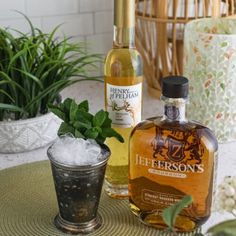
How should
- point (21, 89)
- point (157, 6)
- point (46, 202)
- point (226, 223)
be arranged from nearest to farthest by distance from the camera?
point (226, 223) → point (46, 202) → point (21, 89) → point (157, 6)

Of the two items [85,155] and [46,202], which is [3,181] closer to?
[46,202]

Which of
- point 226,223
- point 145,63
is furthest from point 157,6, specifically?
point 226,223

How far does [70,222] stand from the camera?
0.76 m

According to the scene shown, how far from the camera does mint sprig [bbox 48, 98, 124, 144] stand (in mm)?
740

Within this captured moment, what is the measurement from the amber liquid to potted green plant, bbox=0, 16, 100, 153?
258mm

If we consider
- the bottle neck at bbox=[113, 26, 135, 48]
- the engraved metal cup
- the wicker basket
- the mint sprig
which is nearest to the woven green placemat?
the engraved metal cup

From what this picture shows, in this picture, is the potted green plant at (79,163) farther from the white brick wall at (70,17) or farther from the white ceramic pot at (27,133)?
the white brick wall at (70,17)

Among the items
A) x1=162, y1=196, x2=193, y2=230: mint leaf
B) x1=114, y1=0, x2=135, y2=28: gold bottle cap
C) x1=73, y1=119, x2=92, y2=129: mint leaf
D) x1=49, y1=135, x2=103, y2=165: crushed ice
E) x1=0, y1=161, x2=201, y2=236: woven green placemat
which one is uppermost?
x1=114, y1=0, x2=135, y2=28: gold bottle cap

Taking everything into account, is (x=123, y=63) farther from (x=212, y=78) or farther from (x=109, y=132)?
(x=212, y=78)

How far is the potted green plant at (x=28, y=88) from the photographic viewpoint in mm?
981

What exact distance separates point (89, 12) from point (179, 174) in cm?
74

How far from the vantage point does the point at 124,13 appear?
2.56ft

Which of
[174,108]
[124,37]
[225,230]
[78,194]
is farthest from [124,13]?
[225,230]

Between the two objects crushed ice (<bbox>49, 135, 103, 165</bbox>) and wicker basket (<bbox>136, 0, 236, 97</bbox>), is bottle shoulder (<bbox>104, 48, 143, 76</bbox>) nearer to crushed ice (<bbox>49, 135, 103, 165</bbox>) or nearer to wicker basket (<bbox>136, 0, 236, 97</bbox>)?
crushed ice (<bbox>49, 135, 103, 165</bbox>)
